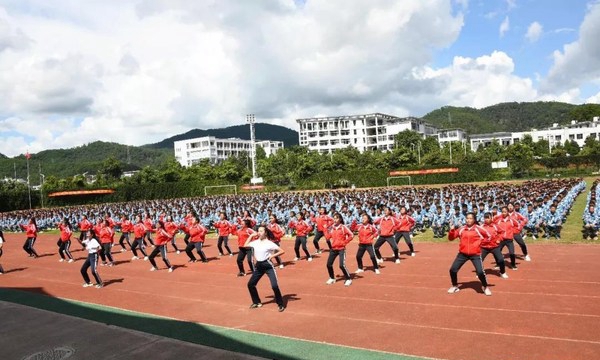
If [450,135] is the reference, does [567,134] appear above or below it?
below

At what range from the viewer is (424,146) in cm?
8238

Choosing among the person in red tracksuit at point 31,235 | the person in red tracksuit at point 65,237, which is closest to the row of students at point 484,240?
the person in red tracksuit at point 65,237

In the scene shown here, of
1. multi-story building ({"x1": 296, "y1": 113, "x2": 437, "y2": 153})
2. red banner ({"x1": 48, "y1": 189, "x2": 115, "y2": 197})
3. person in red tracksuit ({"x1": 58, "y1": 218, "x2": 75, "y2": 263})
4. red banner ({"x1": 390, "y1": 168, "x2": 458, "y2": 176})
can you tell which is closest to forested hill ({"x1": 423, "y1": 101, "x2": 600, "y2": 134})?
multi-story building ({"x1": 296, "y1": 113, "x2": 437, "y2": 153})

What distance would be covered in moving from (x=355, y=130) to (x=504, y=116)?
94255 mm

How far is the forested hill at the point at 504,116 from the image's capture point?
141 metres

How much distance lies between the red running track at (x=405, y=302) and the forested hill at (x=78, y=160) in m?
86.0

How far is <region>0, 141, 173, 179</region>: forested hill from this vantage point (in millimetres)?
112344

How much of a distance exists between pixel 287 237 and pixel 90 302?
37.3ft

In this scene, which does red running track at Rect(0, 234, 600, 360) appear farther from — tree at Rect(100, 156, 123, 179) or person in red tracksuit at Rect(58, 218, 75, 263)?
tree at Rect(100, 156, 123, 179)

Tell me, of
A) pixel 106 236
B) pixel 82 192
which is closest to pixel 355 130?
pixel 82 192

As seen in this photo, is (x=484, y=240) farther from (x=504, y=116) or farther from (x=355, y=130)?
(x=504, y=116)

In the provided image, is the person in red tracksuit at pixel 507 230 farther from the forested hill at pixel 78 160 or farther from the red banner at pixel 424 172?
the forested hill at pixel 78 160

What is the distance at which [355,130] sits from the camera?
331ft

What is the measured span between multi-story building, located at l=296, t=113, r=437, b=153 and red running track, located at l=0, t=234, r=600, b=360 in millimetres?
83814
